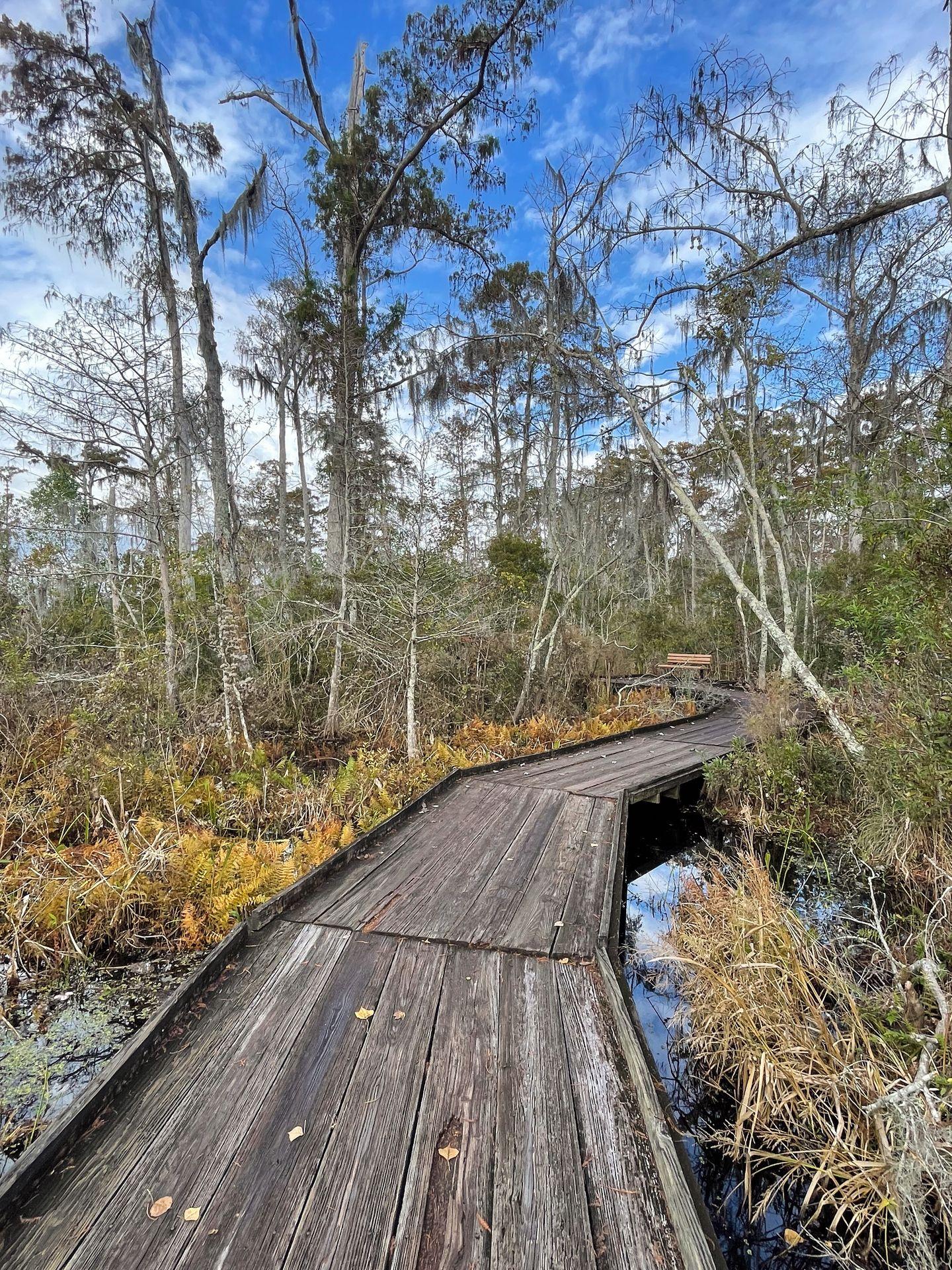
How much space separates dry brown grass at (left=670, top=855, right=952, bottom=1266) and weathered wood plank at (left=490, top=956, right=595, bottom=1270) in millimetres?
973

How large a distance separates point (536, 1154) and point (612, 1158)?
0.24 meters

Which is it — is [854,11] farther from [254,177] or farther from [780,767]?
[254,177]

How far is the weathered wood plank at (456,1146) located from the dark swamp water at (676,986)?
739 mm

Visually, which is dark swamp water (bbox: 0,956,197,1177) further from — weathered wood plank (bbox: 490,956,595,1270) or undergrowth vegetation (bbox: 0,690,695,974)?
weathered wood plank (bbox: 490,956,595,1270)

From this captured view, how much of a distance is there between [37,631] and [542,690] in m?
7.92

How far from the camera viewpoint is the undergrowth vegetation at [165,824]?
3.98 metres

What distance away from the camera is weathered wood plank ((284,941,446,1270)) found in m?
1.50

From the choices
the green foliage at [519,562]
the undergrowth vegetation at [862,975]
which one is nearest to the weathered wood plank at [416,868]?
the undergrowth vegetation at [862,975]

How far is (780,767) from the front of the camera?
6.07m

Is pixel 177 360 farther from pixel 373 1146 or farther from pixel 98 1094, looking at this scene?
pixel 373 1146

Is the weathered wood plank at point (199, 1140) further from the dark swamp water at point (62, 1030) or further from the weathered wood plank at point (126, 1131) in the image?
the dark swamp water at point (62, 1030)

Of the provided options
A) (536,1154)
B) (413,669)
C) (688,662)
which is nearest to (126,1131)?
(536,1154)

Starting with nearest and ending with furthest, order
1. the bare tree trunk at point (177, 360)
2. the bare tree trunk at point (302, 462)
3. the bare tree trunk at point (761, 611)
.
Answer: the bare tree trunk at point (761, 611) → the bare tree trunk at point (177, 360) → the bare tree trunk at point (302, 462)

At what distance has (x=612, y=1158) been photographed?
179 centimetres
